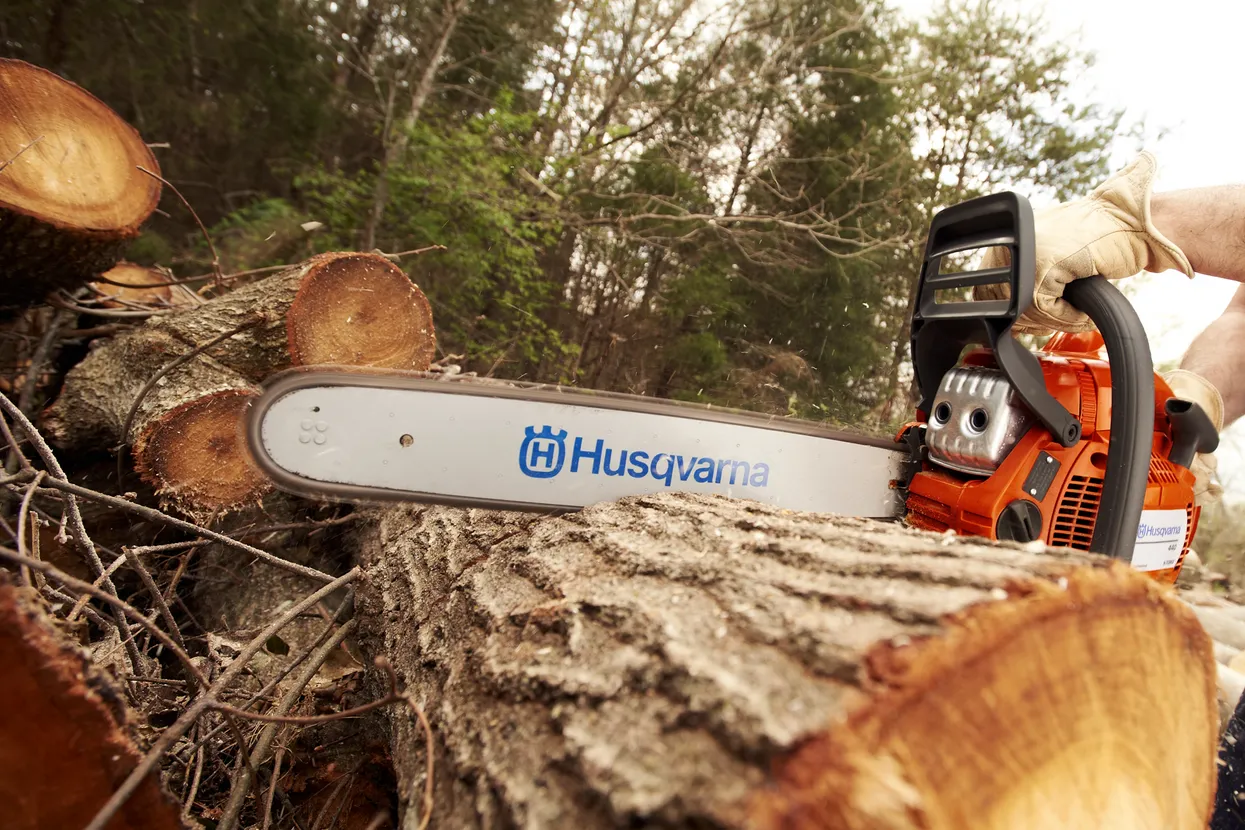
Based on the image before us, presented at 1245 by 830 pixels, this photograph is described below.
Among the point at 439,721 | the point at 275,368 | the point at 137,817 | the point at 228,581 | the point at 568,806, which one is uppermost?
the point at 275,368

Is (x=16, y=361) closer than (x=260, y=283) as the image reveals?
No

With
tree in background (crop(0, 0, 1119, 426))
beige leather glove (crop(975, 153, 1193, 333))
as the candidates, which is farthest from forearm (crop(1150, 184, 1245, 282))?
tree in background (crop(0, 0, 1119, 426))

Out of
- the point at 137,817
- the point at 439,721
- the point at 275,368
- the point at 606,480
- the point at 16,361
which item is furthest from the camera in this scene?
the point at 16,361

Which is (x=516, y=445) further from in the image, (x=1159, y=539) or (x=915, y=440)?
(x=1159, y=539)

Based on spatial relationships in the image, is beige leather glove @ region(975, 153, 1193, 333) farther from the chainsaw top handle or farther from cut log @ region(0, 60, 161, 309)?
cut log @ region(0, 60, 161, 309)

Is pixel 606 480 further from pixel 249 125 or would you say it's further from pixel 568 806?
pixel 249 125

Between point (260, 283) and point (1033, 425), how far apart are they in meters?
2.43

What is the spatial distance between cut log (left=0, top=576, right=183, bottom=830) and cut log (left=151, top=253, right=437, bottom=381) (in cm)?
140

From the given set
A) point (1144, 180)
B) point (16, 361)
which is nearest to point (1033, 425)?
point (1144, 180)

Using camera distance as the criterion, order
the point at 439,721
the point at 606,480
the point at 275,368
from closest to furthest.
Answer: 1. the point at 439,721
2. the point at 606,480
3. the point at 275,368

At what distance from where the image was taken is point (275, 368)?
2.13 metres

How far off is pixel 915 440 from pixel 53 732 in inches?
64.0

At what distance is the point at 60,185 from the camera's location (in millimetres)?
2076

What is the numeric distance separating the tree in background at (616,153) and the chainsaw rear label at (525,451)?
3790 mm
